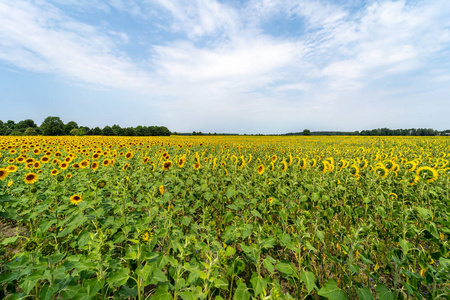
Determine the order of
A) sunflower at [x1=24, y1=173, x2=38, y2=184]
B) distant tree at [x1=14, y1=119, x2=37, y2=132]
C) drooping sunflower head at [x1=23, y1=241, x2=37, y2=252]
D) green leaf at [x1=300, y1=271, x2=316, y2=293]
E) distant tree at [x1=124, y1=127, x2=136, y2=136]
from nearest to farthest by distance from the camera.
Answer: drooping sunflower head at [x1=23, y1=241, x2=37, y2=252] < green leaf at [x1=300, y1=271, x2=316, y2=293] < sunflower at [x1=24, y1=173, x2=38, y2=184] < distant tree at [x1=124, y1=127, x2=136, y2=136] < distant tree at [x1=14, y1=119, x2=37, y2=132]

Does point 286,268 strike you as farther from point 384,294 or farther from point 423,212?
point 423,212

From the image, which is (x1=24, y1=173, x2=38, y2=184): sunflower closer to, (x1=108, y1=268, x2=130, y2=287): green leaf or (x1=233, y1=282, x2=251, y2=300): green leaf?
(x1=108, y1=268, x2=130, y2=287): green leaf

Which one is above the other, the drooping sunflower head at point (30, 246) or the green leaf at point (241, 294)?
the drooping sunflower head at point (30, 246)

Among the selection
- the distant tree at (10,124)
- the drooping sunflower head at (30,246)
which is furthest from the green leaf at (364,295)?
the distant tree at (10,124)

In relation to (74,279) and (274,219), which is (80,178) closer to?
(74,279)

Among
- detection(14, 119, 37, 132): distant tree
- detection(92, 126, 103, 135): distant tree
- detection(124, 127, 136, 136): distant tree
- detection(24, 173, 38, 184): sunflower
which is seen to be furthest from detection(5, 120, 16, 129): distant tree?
detection(24, 173, 38, 184): sunflower

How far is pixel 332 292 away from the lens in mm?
2037

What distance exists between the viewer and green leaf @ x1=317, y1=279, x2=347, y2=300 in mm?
1984

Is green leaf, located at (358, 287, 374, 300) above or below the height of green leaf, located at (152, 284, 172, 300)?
below

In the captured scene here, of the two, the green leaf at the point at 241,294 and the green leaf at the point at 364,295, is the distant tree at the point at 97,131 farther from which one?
the green leaf at the point at 364,295

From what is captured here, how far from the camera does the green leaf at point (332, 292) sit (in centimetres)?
198

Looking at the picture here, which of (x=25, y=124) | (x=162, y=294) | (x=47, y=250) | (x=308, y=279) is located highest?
(x=25, y=124)

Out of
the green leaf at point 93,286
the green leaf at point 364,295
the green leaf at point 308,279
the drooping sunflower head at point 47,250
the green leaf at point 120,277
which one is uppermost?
the drooping sunflower head at point 47,250

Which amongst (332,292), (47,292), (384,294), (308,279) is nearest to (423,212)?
(384,294)
